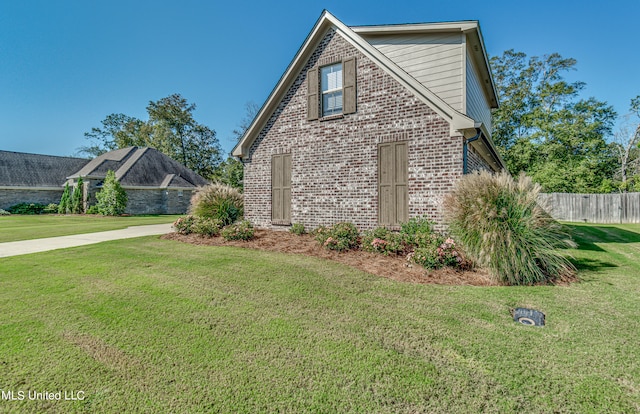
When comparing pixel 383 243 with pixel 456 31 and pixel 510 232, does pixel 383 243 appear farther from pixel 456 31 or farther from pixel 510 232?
pixel 456 31

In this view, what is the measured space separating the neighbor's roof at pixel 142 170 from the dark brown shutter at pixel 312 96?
18.4 meters

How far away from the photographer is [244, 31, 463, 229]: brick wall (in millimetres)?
7117

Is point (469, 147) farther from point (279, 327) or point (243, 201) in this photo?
point (243, 201)

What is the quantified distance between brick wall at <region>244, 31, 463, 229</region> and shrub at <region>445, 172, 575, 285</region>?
1.61 meters

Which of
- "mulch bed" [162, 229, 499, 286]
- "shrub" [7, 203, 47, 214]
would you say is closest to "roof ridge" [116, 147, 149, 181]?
"shrub" [7, 203, 47, 214]

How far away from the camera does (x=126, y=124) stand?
1661 inches

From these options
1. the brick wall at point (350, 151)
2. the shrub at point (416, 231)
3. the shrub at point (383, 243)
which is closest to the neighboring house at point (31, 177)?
the brick wall at point (350, 151)

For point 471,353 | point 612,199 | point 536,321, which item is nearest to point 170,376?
point 471,353

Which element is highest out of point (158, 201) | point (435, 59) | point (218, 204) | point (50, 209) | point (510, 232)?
point (435, 59)

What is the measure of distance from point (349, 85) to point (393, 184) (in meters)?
3.19

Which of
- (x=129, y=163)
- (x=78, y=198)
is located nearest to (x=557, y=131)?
(x=129, y=163)

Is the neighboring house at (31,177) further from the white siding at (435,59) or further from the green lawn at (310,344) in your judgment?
the white siding at (435,59)

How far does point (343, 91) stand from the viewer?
854cm

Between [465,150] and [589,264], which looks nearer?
[589,264]
